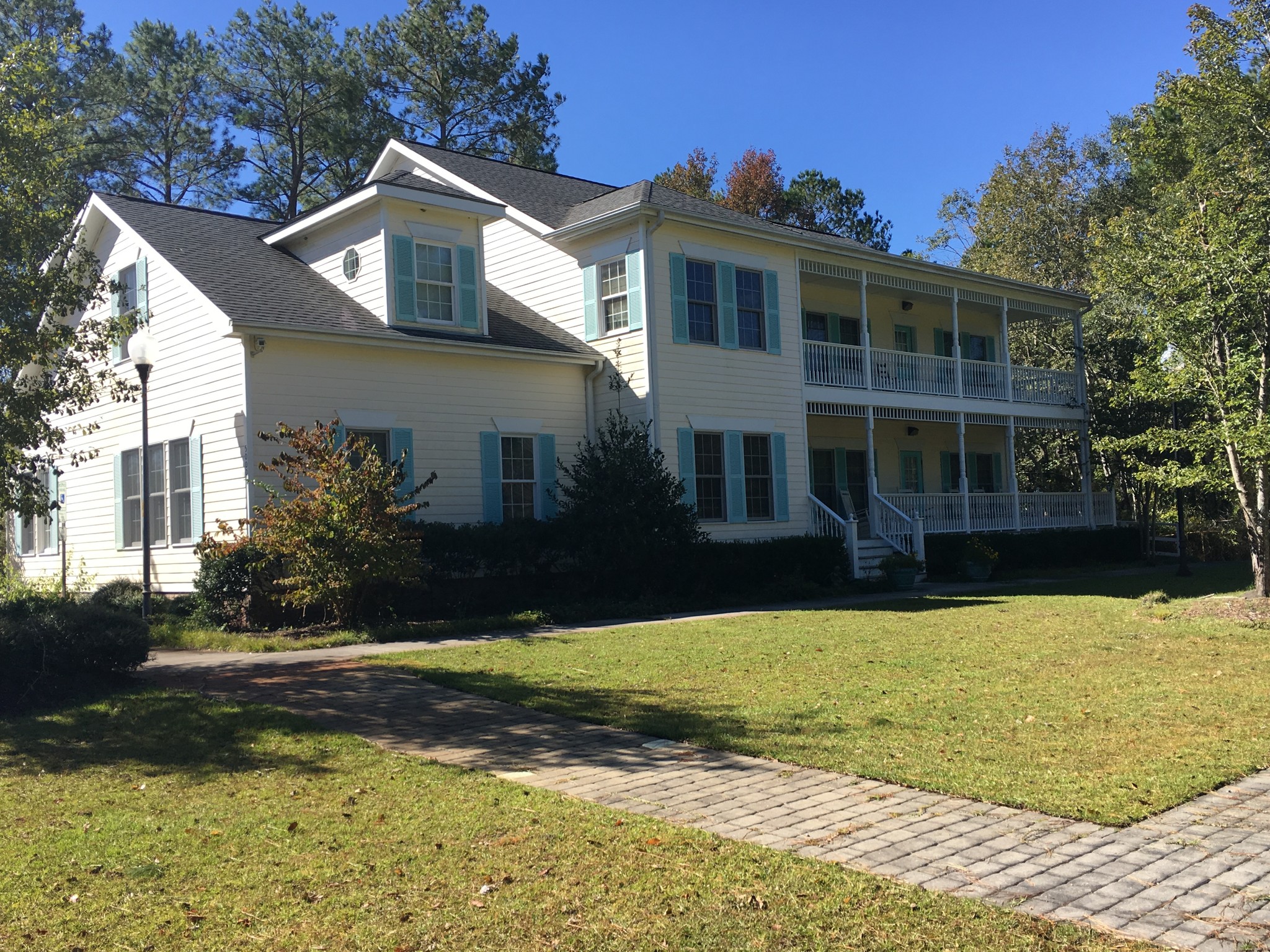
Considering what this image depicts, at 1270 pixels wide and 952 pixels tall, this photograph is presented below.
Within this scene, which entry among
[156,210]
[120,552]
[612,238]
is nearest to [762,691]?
[612,238]

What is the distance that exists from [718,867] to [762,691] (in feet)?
14.9

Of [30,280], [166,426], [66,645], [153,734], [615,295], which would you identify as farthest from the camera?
[615,295]

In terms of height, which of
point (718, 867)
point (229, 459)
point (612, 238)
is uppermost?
point (612, 238)

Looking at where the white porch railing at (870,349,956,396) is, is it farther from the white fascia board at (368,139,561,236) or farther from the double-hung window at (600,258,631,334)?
the white fascia board at (368,139,561,236)

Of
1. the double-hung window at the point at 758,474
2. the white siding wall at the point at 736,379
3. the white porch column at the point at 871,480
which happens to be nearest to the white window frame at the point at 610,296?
the white siding wall at the point at 736,379

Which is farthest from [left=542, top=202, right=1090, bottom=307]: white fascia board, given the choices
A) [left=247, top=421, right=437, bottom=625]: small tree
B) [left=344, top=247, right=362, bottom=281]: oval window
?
[left=247, top=421, right=437, bottom=625]: small tree

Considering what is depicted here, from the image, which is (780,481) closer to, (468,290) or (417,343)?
(468,290)

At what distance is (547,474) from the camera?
63.2 ft

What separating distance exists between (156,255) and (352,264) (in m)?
3.30

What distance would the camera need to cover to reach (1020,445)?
3178 centimetres

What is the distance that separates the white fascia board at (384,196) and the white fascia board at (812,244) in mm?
1625

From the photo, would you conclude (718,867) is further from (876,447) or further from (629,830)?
(876,447)

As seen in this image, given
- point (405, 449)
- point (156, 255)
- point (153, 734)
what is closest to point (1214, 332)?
point (405, 449)

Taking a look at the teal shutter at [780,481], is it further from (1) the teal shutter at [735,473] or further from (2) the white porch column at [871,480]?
(2) the white porch column at [871,480]
